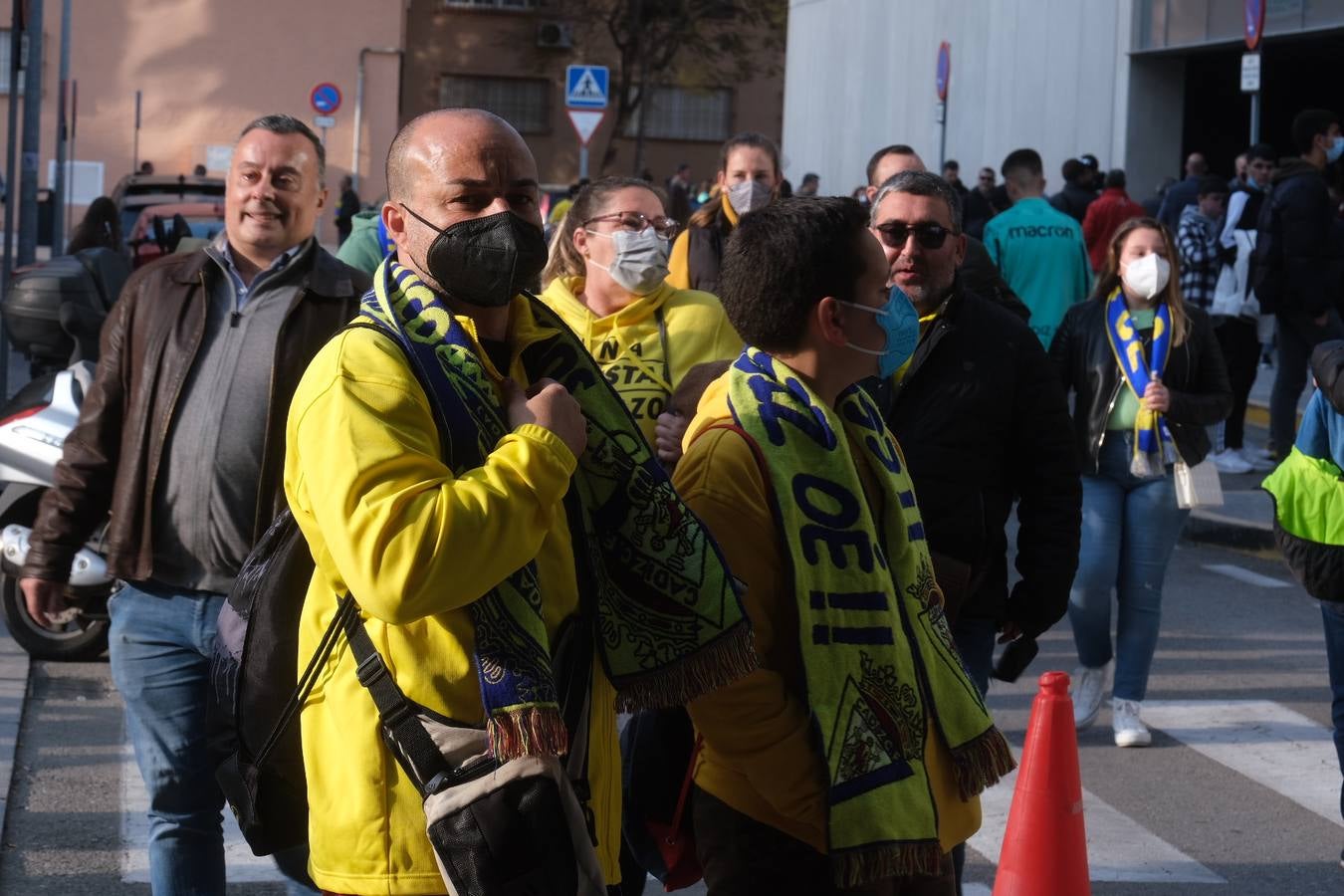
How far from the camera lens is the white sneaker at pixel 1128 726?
283 inches

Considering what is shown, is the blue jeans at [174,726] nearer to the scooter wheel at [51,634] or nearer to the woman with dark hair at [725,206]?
the woman with dark hair at [725,206]

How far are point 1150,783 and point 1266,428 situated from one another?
10.1 meters

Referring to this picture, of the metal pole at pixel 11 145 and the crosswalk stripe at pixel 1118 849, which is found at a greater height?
the metal pole at pixel 11 145

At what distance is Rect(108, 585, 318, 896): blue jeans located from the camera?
4086 mm

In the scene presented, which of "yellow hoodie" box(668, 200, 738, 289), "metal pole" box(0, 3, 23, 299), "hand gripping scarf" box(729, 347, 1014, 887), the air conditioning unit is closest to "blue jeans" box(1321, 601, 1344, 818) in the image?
"yellow hoodie" box(668, 200, 738, 289)

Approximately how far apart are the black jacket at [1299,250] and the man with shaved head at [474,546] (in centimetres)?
1114

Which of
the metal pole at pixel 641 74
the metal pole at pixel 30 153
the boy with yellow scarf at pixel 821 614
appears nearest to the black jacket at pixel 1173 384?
the boy with yellow scarf at pixel 821 614

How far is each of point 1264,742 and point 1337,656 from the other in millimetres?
1611

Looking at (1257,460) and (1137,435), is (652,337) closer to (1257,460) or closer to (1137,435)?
(1137,435)

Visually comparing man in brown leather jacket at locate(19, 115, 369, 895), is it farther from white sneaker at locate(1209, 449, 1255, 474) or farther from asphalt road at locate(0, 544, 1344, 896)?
white sneaker at locate(1209, 449, 1255, 474)

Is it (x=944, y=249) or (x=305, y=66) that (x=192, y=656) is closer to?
(x=944, y=249)

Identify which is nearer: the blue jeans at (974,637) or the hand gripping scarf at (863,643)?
the hand gripping scarf at (863,643)

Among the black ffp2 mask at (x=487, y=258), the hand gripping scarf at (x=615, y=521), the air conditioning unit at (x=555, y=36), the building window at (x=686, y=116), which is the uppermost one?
the air conditioning unit at (x=555, y=36)

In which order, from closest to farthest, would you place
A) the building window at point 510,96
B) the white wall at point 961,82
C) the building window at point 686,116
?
1. the white wall at point 961,82
2. the building window at point 510,96
3. the building window at point 686,116
